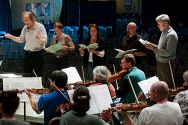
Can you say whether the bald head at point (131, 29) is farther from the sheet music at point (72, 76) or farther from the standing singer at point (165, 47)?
the sheet music at point (72, 76)

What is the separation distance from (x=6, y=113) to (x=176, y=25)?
12.5 metres

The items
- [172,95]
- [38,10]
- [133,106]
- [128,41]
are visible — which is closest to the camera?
[133,106]

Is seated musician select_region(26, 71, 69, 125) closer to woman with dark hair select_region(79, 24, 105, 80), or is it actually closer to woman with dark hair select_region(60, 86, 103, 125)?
woman with dark hair select_region(60, 86, 103, 125)

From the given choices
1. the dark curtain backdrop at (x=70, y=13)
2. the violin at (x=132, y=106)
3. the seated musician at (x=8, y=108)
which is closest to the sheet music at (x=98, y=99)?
the violin at (x=132, y=106)

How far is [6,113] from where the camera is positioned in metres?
3.17

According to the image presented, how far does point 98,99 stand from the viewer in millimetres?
4234

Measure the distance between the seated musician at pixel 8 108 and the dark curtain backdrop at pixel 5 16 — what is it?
33.5 feet

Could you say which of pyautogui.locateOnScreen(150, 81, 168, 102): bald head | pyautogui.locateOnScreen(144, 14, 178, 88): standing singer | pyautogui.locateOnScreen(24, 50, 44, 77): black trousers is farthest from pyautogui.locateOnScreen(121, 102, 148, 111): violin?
pyautogui.locateOnScreen(24, 50, 44, 77): black trousers

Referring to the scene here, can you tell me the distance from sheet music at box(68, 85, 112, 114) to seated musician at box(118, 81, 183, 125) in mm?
654

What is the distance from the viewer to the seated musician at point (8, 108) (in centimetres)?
313

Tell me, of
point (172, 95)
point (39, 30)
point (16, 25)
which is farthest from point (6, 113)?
point (16, 25)

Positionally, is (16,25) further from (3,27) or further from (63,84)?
(63,84)

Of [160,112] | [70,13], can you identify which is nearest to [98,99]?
[160,112]

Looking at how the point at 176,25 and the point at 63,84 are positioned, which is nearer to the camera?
the point at 63,84
